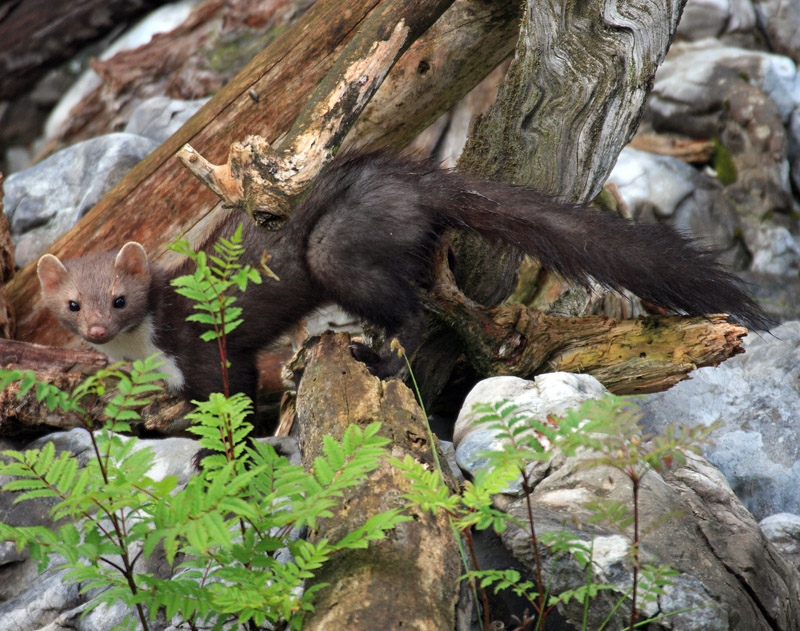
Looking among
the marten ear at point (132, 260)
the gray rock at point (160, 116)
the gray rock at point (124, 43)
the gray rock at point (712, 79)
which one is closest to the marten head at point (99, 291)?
the marten ear at point (132, 260)

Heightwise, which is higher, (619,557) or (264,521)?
(264,521)

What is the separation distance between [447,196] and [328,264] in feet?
2.50

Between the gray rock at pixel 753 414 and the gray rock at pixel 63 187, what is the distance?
16.6 feet

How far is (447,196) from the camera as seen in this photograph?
4.21 m

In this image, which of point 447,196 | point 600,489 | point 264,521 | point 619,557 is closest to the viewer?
point 264,521

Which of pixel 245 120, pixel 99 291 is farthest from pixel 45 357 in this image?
pixel 245 120

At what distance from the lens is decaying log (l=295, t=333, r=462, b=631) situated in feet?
7.47

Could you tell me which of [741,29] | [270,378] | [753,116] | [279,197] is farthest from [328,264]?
[741,29]

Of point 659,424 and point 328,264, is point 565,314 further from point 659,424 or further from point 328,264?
point 328,264

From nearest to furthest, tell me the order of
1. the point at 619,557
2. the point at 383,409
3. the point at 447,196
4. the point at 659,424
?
the point at 619,557 < the point at 383,409 < the point at 447,196 < the point at 659,424

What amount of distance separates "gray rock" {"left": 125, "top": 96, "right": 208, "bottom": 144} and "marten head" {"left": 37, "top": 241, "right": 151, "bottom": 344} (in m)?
3.95

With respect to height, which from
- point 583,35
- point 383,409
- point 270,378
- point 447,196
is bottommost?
point 270,378

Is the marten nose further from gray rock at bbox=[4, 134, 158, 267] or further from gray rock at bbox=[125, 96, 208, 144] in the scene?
gray rock at bbox=[125, 96, 208, 144]

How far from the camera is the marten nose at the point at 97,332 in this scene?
442cm
